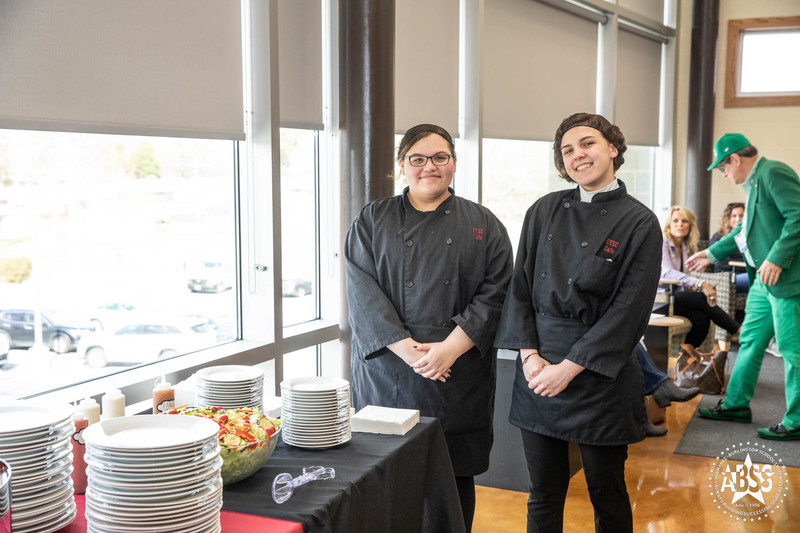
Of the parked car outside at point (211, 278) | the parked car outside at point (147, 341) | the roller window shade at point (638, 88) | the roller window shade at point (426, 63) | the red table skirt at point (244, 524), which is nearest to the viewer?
the red table skirt at point (244, 524)

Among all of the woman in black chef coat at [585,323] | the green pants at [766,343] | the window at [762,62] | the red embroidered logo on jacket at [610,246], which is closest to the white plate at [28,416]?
the woman in black chef coat at [585,323]

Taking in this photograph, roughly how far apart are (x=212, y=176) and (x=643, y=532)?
2.19 m

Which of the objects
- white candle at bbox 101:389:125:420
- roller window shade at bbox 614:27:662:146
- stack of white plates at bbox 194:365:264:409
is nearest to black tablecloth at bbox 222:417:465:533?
stack of white plates at bbox 194:365:264:409

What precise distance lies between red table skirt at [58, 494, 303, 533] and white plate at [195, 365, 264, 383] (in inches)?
20.0

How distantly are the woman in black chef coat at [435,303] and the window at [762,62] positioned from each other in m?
6.13

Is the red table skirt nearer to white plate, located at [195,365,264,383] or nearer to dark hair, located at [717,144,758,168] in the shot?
white plate, located at [195,365,264,383]

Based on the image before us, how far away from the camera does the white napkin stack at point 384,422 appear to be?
74.6 inches

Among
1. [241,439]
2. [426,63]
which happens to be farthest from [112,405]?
[426,63]

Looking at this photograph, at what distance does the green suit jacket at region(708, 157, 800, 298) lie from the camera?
3832mm

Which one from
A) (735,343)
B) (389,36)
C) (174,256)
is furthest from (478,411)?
(735,343)

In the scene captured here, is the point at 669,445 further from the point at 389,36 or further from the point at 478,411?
the point at 389,36

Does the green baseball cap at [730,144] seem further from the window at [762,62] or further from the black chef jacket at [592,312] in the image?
the window at [762,62]

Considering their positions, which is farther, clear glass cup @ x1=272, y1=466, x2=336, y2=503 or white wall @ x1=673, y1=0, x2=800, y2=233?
white wall @ x1=673, y1=0, x2=800, y2=233

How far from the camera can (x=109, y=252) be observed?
277cm
